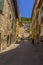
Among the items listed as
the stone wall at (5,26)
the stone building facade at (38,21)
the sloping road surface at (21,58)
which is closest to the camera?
the sloping road surface at (21,58)

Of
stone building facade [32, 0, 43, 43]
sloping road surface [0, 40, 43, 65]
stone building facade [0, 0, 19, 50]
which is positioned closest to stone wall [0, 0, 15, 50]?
stone building facade [0, 0, 19, 50]

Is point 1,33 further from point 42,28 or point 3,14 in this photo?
point 42,28

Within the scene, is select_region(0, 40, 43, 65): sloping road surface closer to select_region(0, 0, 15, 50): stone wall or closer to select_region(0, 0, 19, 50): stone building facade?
select_region(0, 0, 15, 50): stone wall

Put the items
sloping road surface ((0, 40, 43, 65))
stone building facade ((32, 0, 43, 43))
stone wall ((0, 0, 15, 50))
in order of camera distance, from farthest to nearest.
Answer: stone building facade ((32, 0, 43, 43))
stone wall ((0, 0, 15, 50))
sloping road surface ((0, 40, 43, 65))

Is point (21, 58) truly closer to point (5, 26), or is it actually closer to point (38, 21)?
point (5, 26)

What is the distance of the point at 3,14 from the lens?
1869 cm

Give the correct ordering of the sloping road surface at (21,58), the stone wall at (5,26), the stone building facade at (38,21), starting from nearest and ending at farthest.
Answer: the sloping road surface at (21,58), the stone wall at (5,26), the stone building facade at (38,21)

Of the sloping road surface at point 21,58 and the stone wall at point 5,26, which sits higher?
the stone wall at point 5,26

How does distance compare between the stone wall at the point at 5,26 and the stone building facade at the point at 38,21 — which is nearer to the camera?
the stone wall at the point at 5,26

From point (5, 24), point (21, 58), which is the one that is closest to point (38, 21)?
point (5, 24)

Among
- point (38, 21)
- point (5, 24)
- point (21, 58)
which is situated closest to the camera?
point (21, 58)

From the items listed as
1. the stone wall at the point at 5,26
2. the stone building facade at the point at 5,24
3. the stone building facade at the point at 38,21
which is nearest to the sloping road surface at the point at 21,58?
the stone wall at the point at 5,26

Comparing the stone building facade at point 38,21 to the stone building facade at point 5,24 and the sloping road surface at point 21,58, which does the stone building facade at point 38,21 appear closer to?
the stone building facade at point 5,24

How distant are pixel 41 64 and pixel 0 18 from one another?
30.5 feet
